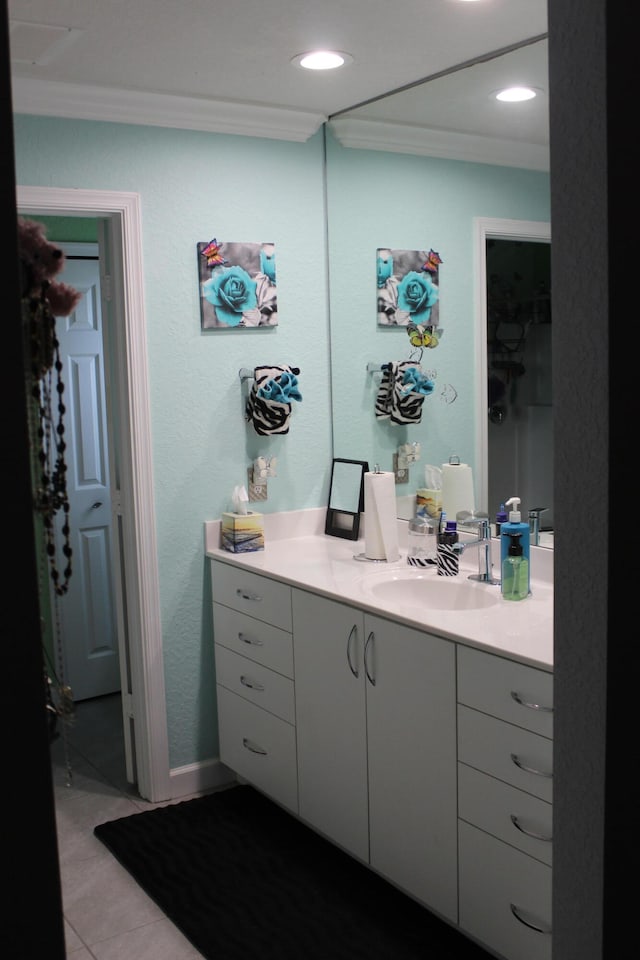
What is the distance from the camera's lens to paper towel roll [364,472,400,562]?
3.18 meters

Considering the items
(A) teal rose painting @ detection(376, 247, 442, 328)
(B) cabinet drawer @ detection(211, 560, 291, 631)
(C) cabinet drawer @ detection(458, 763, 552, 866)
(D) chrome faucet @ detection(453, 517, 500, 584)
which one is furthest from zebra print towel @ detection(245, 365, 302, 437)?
(C) cabinet drawer @ detection(458, 763, 552, 866)

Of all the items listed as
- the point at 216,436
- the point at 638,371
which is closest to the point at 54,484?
the point at 638,371

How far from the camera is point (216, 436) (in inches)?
133

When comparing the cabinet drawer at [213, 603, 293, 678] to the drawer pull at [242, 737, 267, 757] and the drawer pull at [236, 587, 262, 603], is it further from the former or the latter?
the drawer pull at [242, 737, 267, 757]

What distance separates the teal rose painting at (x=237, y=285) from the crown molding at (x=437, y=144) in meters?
0.49

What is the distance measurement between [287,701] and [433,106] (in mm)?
1954

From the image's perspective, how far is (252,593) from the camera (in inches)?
125

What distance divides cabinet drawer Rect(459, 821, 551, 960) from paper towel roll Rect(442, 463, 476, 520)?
3.58 ft

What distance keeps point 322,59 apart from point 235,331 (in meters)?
0.98

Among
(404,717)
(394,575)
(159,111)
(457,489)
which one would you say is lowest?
(404,717)

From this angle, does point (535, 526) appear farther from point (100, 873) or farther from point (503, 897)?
point (100, 873)

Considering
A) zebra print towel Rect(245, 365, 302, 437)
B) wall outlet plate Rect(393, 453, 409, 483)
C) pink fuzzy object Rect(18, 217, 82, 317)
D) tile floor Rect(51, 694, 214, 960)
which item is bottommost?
tile floor Rect(51, 694, 214, 960)

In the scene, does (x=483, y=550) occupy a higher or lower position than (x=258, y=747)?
higher

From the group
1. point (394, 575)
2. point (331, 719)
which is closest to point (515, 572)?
point (394, 575)
